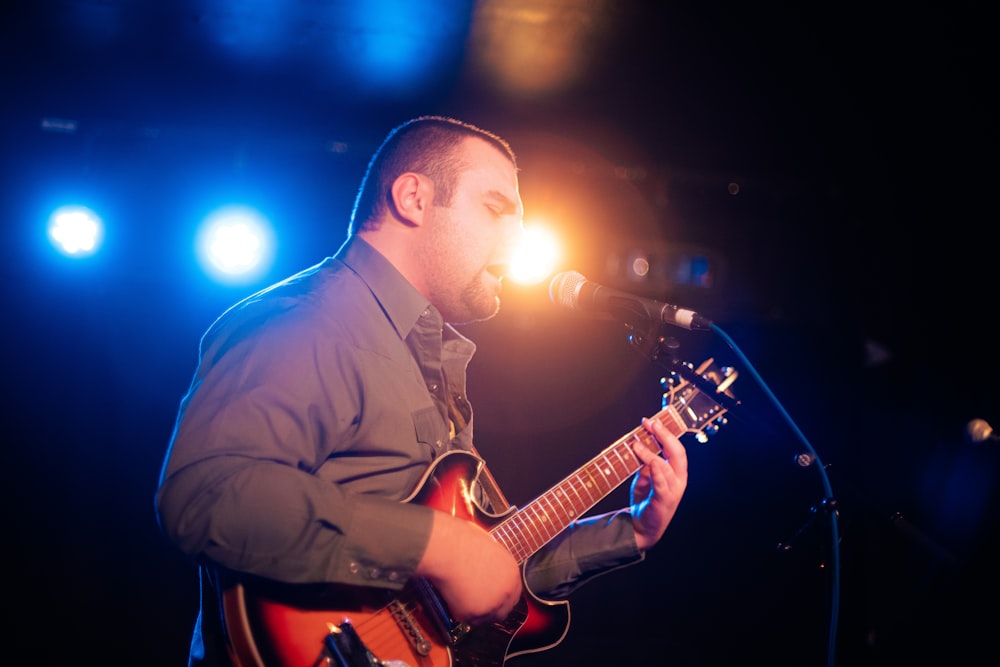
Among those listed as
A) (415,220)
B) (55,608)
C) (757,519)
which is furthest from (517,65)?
(55,608)

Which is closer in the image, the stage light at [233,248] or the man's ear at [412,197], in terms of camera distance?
the man's ear at [412,197]

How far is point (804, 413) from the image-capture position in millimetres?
4785

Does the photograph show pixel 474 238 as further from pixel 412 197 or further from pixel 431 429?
pixel 431 429

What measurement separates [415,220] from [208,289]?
2678 millimetres

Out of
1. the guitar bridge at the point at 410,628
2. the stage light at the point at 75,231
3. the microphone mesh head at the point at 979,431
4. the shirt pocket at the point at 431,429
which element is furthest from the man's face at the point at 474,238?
the stage light at the point at 75,231

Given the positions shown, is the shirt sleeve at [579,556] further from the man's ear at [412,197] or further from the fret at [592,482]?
the man's ear at [412,197]

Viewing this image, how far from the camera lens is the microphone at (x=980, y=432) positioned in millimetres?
1952

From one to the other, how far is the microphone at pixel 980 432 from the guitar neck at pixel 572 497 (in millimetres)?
1086

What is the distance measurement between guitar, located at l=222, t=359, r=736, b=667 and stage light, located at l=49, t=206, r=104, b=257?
3746mm

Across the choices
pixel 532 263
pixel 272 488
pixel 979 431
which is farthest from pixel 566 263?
pixel 272 488

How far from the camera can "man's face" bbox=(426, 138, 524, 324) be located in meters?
2.55

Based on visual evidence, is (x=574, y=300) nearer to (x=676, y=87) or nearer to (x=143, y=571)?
(x=676, y=87)

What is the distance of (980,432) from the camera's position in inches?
77.7

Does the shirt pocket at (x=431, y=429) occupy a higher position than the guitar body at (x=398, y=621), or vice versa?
the shirt pocket at (x=431, y=429)
